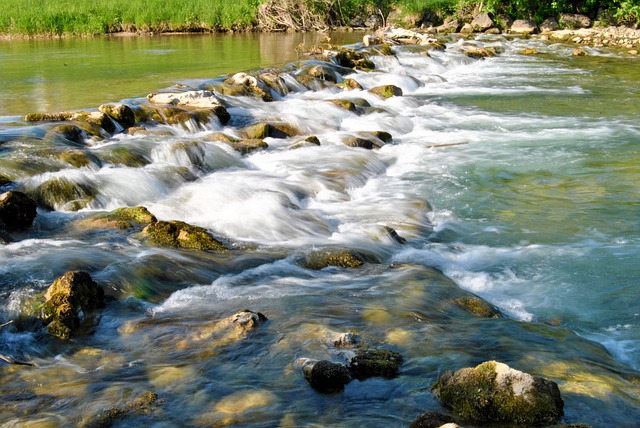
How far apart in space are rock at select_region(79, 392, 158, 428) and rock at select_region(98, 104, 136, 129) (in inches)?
338

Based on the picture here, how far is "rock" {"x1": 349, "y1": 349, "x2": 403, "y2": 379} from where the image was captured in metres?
4.34

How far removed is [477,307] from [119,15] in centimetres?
3375

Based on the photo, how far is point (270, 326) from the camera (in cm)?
514

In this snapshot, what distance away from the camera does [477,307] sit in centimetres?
583

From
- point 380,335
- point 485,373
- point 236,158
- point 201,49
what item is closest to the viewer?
point 485,373

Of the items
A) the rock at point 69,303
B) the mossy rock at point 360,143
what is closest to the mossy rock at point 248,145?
the mossy rock at point 360,143

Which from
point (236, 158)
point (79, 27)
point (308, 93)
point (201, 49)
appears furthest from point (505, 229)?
point (79, 27)

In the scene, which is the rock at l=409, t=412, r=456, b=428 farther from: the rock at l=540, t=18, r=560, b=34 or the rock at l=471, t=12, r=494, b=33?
the rock at l=471, t=12, r=494, b=33

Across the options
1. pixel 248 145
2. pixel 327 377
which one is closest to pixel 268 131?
pixel 248 145

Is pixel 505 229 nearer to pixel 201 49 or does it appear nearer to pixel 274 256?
pixel 274 256

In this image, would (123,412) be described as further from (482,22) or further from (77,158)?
(482,22)

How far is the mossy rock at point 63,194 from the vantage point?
8219 mm

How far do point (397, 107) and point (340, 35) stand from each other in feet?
63.8

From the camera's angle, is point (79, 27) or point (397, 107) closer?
point (397, 107)
